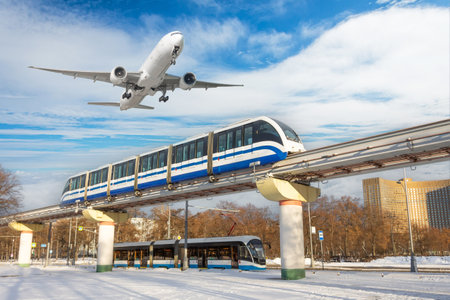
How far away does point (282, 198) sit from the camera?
71.6ft

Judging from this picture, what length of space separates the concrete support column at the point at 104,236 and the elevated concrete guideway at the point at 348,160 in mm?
11118

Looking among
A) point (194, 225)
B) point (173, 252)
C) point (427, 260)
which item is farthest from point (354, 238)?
point (173, 252)

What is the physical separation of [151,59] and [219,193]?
10316 mm

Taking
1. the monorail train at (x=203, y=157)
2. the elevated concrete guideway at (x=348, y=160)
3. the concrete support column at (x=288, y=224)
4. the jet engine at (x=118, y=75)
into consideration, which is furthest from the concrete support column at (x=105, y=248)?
the concrete support column at (x=288, y=224)

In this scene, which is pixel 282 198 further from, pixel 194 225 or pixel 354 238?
pixel 194 225

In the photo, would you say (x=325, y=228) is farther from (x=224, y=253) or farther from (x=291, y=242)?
(x=291, y=242)

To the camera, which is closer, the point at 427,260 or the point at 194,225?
the point at 427,260

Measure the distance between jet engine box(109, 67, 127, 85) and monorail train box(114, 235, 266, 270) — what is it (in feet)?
53.6

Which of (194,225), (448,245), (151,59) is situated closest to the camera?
(151,59)

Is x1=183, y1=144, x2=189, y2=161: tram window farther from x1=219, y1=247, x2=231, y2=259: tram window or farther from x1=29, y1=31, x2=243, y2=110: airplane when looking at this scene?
x1=219, y1=247, x2=231, y2=259: tram window

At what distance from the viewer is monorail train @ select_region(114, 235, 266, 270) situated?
107 feet

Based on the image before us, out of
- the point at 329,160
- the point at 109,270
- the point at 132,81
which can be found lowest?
the point at 109,270

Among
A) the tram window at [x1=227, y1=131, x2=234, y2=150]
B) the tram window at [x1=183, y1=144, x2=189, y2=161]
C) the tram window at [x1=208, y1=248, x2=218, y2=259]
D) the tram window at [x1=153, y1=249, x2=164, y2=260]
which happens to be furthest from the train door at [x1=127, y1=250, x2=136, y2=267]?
the tram window at [x1=227, y1=131, x2=234, y2=150]

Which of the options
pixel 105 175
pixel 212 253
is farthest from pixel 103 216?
pixel 212 253
